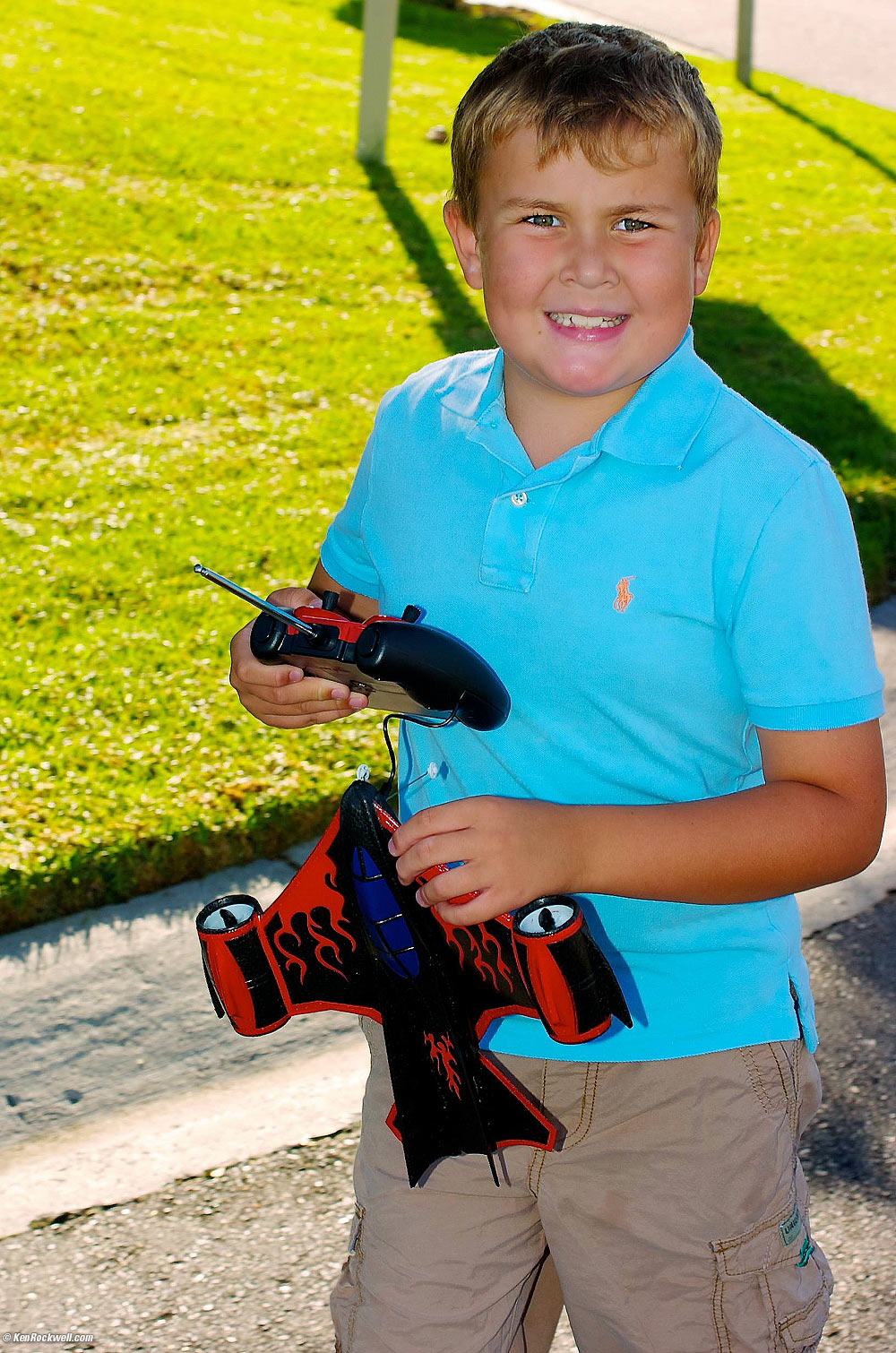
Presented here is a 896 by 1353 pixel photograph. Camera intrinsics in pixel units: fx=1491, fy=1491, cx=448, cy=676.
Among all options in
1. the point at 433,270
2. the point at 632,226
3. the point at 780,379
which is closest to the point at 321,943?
the point at 632,226

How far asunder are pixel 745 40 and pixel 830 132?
1414 millimetres

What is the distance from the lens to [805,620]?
1.55 metres

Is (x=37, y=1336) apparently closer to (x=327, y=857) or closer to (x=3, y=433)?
(x=327, y=857)

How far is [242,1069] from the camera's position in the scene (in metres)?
2.87

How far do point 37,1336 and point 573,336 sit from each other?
1.73 metres

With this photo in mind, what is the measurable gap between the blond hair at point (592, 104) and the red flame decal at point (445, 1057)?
967 mm

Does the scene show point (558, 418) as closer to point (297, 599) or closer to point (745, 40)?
point (297, 599)

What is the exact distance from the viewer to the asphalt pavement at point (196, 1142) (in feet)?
7.82

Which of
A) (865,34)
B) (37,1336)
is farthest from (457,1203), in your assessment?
(865,34)

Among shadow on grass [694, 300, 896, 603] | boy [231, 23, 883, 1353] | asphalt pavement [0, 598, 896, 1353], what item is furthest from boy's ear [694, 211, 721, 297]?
shadow on grass [694, 300, 896, 603]

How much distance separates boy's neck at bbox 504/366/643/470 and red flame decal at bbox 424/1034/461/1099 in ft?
2.22

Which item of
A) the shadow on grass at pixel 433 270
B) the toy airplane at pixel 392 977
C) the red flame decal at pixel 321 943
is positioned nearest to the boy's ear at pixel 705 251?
the toy airplane at pixel 392 977

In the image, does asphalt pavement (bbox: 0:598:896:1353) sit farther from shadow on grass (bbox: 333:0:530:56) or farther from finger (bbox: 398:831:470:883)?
shadow on grass (bbox: 333:0:530:56)

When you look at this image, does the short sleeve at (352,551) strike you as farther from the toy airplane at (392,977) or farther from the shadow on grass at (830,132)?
the shadow on grass at (830,132)
